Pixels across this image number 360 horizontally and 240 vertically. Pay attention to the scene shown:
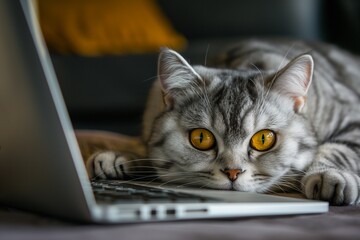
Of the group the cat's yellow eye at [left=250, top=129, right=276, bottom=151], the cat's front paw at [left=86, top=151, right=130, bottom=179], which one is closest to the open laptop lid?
the cat's front paw at [left=86, top=151, right=130, bottom=179]

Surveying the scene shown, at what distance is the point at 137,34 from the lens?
10.7 ft

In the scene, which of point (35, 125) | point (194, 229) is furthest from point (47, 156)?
point (194, 229)

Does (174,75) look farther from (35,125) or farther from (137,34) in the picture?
(137,34)

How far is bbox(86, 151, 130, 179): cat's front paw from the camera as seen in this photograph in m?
1.27

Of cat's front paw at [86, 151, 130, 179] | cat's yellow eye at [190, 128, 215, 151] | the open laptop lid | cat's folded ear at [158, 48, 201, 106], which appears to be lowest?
cat's front paw at [86, 151, 130, 179]

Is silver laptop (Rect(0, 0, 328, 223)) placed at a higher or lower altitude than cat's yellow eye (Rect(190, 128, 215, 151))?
higher

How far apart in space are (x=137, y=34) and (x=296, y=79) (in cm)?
212

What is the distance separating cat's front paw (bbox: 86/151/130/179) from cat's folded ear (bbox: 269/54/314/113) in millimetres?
390

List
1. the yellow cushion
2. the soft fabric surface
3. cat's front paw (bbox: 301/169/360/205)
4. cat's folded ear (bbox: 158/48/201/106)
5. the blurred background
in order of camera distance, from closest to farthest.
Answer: the soft fabric surface → cat's front paw (bbox: 301/169/360/205) → cat's folded ear (bbox: 158/48/201/106) → the blurred background → the yellow cushion

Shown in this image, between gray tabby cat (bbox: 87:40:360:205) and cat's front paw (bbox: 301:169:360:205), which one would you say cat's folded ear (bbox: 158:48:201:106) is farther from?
cat's front paw (bbox: 301:169:360:205)

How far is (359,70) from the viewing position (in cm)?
210

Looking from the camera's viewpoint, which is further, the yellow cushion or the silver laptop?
the yellow cushion

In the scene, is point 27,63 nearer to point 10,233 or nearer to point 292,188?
point 10,233

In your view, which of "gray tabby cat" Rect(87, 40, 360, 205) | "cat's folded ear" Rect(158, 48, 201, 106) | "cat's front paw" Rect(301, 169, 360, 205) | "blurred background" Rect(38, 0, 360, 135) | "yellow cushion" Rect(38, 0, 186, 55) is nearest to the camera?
"cat's front paw" Rect(301, 169, 360, 205)
